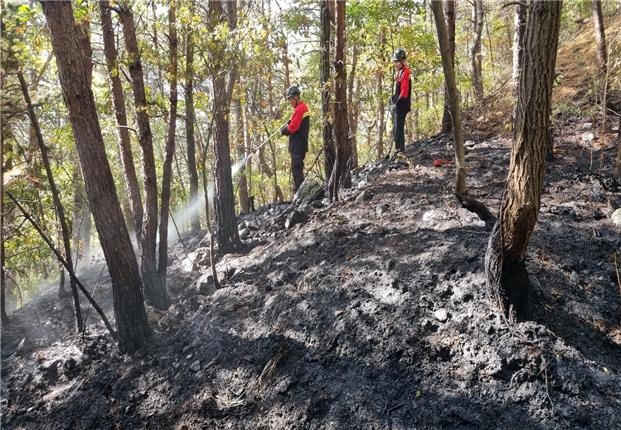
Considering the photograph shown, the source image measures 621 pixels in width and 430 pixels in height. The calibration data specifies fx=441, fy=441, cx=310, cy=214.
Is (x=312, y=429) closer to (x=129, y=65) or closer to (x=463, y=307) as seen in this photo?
(x=463, y=307)

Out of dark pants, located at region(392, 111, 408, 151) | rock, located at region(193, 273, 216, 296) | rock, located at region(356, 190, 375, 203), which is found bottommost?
rock, located at region(193, 273, 216, 296)

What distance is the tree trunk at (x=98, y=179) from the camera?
473 centimetres

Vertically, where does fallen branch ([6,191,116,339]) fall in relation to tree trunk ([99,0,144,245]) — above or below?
below

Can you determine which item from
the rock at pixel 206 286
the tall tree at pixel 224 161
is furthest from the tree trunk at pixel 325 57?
the rock at pixel 206 286

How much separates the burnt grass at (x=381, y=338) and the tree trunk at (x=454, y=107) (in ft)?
1.79

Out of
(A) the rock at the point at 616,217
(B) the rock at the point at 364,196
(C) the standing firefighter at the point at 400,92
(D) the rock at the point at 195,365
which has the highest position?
(C) the standing firefighter at the point at 400,92

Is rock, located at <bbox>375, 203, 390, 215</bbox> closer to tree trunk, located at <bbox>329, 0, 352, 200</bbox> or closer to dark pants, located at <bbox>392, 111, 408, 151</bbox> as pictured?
tree trunk, located at <bbox>329, 0, 352, 200</bbox>

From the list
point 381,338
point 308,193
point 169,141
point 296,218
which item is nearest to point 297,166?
point 308,193

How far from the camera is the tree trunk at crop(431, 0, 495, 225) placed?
327cm

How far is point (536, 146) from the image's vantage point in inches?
119

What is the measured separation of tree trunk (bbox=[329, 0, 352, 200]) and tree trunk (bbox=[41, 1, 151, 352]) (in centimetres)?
356

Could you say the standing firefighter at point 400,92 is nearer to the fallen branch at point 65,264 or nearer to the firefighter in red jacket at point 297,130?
the firefighter in red jacket at point 297,130

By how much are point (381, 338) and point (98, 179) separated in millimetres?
3647

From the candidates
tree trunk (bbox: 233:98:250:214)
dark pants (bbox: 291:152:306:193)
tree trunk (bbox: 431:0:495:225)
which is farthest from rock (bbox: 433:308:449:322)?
tree trunk (bbox: 233:98:250:214)
